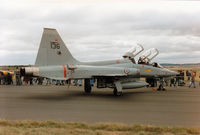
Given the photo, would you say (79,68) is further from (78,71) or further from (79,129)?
(79,129)

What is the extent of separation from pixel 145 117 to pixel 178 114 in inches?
59.9

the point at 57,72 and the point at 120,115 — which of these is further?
the point at 57,72

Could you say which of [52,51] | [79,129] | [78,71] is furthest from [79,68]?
[79,129]

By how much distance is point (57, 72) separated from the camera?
12.7 meters

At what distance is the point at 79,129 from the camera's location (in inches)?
238

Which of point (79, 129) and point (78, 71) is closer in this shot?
point (79, 129)

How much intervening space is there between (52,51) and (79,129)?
774 centimetres

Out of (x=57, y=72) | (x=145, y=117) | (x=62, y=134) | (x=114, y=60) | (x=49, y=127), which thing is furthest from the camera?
(x=114, y=60)

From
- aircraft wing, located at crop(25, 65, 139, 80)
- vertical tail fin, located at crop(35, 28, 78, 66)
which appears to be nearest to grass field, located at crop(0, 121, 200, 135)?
aircraft wing, located at crop(25, 65, 139, 80)

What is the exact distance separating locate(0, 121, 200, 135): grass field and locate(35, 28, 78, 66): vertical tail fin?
6.29 metres

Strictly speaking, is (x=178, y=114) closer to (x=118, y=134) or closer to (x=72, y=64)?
(x=118, y=134)

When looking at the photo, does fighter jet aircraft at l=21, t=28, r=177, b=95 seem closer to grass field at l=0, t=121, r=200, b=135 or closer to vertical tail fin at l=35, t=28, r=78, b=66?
vertical tail fin at l=35, t=28, r=78, b=66

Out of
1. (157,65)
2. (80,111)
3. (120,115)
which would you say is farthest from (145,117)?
(157,65)

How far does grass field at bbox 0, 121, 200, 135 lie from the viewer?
5688 mm
